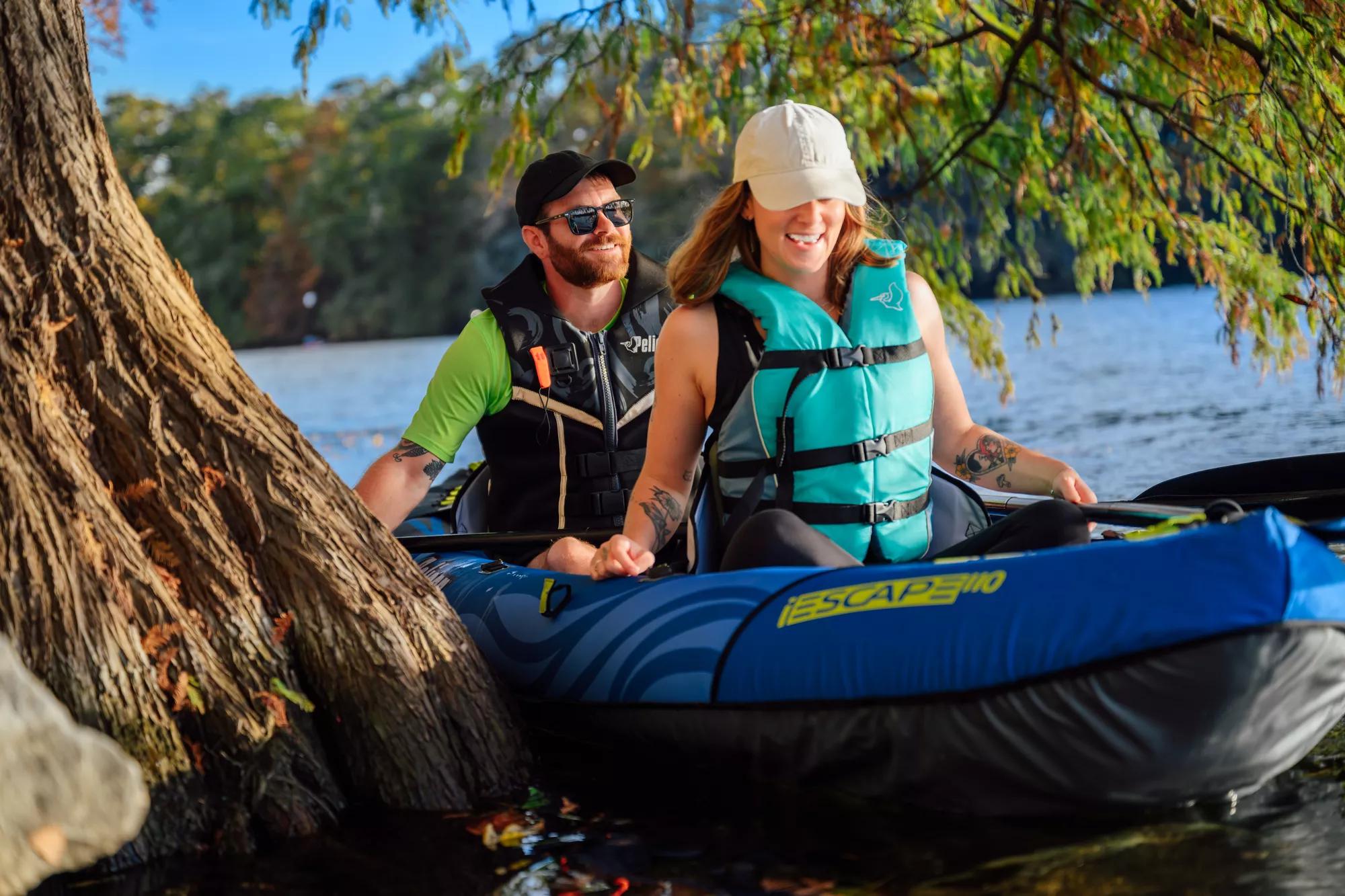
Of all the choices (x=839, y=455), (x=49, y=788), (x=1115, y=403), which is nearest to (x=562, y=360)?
(x=839, y=455)

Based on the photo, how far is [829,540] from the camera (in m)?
2.97

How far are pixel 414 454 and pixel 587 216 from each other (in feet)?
2.64

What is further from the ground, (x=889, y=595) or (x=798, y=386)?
(x=798, y=386)

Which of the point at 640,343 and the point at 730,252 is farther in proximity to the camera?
the point at 640,343

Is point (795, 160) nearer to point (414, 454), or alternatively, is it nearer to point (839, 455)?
point (839, 455)

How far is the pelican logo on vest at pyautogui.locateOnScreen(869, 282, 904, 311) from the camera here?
121 inches

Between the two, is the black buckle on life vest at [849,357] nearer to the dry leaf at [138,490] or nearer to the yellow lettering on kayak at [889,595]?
the yellow lettering on kayak at [889,595]

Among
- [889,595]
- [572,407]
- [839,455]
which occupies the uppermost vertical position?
[572,407]

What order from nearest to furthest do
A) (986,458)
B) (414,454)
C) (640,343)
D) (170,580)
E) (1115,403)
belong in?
(170,580)
(986,458)
(414,454)
(640,343)
(1115,403)

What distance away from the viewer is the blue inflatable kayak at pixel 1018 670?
2266 mm

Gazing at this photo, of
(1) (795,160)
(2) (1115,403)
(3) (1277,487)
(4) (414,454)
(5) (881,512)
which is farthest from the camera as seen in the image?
(2) (1115,403)

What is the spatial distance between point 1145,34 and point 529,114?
2628 mm

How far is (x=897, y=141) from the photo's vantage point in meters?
6.40

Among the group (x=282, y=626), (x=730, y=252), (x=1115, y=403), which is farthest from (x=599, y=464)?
(x=1115, y=403)
